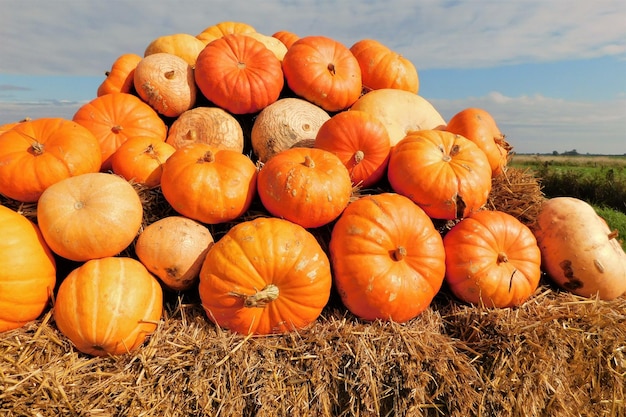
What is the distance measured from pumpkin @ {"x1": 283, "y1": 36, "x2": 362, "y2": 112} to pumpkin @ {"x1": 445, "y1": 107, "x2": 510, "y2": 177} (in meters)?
1.10

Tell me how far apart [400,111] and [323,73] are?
0.88 meters

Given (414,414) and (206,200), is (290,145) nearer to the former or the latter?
(206,200)

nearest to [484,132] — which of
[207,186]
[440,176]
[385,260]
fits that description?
[440,176]

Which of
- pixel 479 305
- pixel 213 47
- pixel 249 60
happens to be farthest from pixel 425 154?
pixel 213 47

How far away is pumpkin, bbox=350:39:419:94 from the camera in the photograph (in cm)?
461

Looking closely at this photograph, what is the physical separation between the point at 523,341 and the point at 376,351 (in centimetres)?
98

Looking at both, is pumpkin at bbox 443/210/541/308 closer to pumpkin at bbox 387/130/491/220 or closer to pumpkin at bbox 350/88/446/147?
pumpkin at bbox 387/130/491/220

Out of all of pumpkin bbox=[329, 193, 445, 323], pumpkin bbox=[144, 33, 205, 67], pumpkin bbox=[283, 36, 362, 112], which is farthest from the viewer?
pumpkin bbox=[144, 33, 205, 67]

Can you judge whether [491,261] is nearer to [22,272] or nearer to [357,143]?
[357,143]

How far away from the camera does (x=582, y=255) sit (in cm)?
315

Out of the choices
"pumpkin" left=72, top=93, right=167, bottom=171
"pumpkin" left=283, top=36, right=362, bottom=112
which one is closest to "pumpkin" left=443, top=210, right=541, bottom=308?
"pumpkin" left=283, top=36, right=362, bottom=112

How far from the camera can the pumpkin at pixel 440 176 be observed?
9.87 feet

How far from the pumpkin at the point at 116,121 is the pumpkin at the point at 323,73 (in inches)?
56.7

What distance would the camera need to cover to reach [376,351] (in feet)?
8.04
